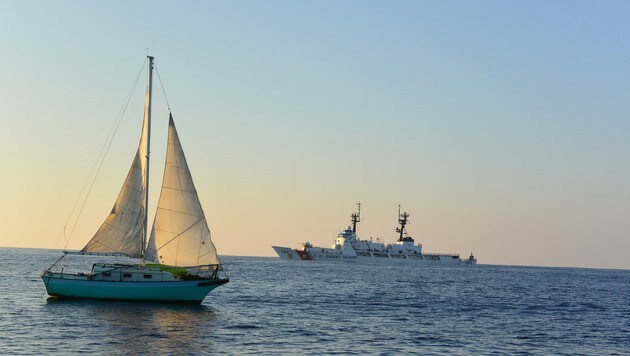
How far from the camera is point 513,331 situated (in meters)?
43.9

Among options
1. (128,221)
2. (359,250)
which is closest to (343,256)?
(359,250)

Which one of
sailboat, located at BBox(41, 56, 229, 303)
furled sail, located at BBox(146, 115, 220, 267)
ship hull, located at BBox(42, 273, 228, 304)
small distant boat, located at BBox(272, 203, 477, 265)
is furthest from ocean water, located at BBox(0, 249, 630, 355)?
small distant boat, located at BBox(272, 203, 477, 265)

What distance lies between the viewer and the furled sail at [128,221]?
1866 inches

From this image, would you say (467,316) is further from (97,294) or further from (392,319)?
(97,294)

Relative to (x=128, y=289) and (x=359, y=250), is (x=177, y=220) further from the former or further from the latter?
(x=359, y=250)

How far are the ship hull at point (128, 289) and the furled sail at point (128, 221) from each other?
2102 millimetres

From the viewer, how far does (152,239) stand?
155ft

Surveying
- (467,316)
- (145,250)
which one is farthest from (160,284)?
(467,316)

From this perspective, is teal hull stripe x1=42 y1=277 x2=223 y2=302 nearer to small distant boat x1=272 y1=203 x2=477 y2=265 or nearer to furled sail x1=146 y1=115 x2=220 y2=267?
furled sail x1=146 y1=115 x2=220 y2=267

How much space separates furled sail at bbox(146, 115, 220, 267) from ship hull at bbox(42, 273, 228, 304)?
5.15 ft

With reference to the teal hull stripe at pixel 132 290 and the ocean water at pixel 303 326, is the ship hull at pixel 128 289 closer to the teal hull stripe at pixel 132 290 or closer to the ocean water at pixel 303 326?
the teal hull stripe at pixel 132 290

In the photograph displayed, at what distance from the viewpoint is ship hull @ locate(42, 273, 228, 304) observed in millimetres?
47156

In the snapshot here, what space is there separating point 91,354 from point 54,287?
1959cm

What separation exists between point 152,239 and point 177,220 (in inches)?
78.7
